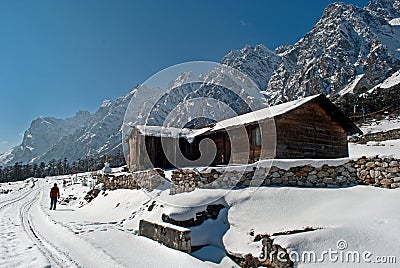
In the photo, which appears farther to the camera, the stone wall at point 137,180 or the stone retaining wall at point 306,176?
the stone wall at point 137,180

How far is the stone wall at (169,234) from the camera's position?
748cm

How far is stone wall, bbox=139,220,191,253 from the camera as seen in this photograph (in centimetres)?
748

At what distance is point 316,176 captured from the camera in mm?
9438

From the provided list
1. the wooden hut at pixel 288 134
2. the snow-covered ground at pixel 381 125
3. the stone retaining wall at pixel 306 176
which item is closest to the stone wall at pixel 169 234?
the stone retaining wall at pixel 306 176

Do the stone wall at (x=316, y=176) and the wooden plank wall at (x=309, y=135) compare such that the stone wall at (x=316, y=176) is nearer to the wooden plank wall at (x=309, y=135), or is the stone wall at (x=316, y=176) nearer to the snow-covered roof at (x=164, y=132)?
the wooden plank wall at (x=309, y=135)

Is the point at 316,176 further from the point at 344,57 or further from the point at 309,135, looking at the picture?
the point at 344,57

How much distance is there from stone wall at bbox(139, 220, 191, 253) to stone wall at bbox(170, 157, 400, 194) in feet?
8.18

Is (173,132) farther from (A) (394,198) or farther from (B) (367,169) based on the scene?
(A) (394,198)

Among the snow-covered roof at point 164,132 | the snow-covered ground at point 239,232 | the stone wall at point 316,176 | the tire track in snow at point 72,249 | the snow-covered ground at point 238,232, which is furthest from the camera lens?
the snow-covered roof at point 164,132

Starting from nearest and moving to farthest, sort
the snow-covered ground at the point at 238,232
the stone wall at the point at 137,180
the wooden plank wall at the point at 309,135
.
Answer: the snow-covered ground at the point at 238,232 → the stone wall at the point at 137,180 → the wooden plank wall at the point at 309,135

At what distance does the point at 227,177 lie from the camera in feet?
33.3

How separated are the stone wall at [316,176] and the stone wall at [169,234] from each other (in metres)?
2.49

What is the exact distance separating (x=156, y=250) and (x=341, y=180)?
6315 mm

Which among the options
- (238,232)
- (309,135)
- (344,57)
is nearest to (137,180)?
(238,232)
